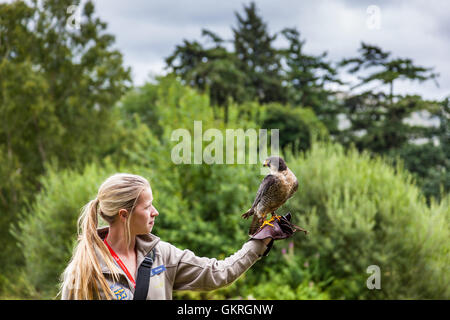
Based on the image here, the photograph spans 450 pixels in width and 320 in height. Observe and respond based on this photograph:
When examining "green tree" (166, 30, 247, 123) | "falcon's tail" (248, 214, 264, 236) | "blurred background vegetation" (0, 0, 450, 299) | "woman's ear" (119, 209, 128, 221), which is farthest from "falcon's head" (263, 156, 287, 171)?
"green tree" (166, 30, 247, 123)

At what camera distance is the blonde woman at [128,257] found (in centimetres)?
197

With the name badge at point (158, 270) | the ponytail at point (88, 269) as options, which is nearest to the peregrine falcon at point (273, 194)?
the name badge at point (158, 270)

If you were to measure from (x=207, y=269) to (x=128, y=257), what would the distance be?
36 cm

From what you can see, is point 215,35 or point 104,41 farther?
point 215,35

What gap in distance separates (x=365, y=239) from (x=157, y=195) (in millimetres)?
4532

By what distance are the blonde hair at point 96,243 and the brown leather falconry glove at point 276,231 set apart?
1.87 ft

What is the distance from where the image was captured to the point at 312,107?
75.6 ft

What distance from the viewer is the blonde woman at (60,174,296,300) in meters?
1.97

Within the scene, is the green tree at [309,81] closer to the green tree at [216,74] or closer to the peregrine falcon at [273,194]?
the green tree at [216,74]

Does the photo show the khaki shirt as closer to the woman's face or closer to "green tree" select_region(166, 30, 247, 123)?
the woman's face

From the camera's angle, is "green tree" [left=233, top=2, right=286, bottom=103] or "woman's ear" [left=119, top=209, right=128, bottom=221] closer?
"woman's ear" [left=119, top=209, right=128, bottom=221]

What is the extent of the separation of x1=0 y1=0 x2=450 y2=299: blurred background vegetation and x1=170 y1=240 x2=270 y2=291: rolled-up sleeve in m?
7.83
